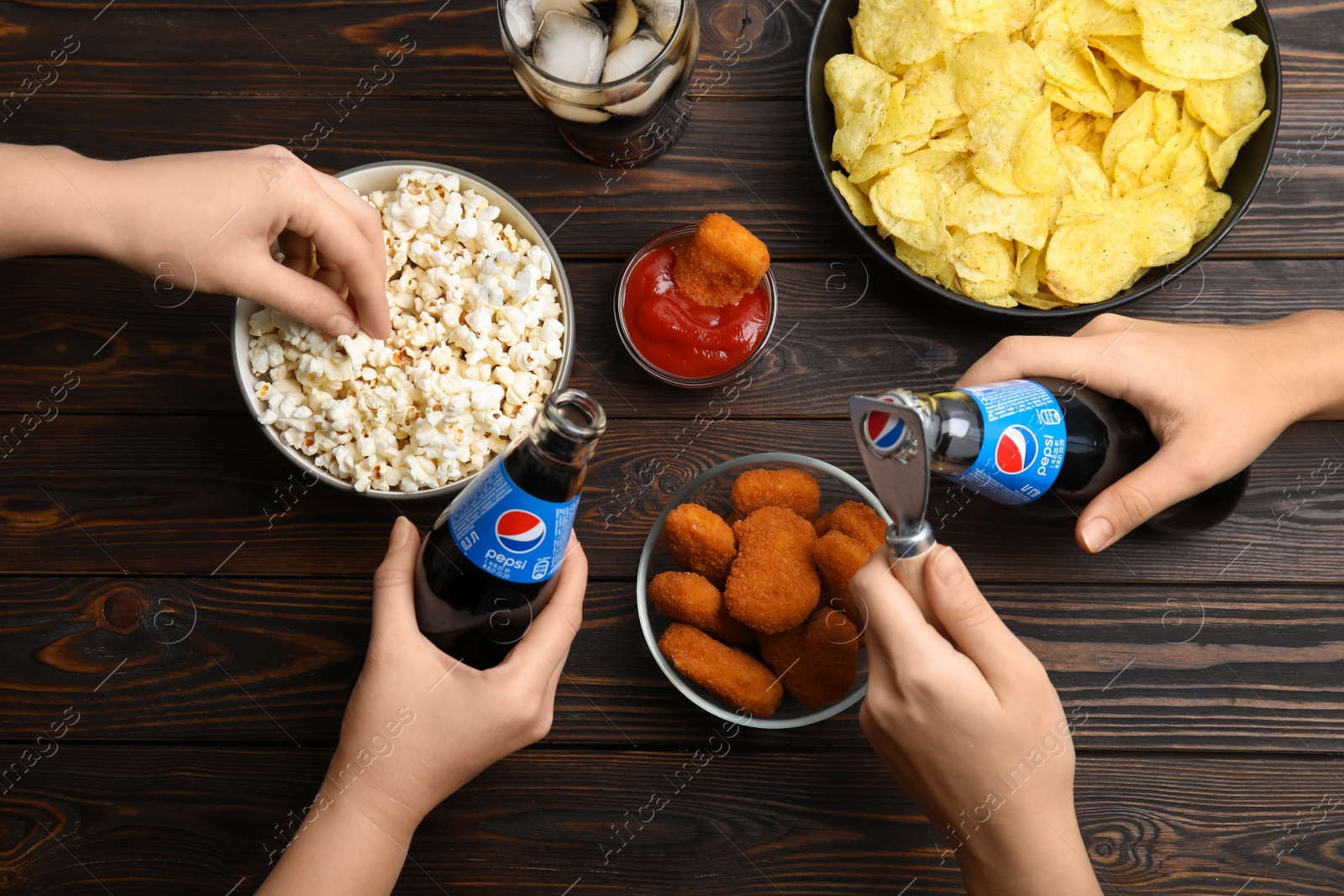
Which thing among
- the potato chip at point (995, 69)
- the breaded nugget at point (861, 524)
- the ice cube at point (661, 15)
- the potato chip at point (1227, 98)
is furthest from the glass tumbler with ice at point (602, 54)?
the potato chip at point (1227, 98)

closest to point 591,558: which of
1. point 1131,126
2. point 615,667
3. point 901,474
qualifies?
point 615,667

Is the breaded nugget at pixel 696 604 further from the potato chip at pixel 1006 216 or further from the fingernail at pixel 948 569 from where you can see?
the potato chip at pixel 1006 216

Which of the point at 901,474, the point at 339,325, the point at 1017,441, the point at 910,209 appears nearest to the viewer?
the point at 901,474

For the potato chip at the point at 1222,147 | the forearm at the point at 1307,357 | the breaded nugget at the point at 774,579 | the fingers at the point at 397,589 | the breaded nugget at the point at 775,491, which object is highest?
the potato chip at the point at 1222,147

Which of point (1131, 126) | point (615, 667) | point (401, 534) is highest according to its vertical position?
point (1131, 126)

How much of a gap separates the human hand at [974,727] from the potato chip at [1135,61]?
88cm

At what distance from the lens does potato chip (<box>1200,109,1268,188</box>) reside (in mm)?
1392

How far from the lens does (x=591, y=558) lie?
59.9 inches

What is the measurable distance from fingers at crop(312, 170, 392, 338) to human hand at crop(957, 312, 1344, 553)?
2.88 ft

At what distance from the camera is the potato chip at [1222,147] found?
54.8 inches

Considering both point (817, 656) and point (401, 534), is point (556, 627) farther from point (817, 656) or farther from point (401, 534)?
point (817, 656)

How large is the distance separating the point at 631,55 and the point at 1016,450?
0.82 m

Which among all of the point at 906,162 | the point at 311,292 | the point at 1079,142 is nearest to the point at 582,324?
the point at 311,292

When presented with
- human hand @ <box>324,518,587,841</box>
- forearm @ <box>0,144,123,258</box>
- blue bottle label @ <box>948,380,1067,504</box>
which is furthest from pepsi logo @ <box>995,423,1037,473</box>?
forearm @ <box>0,144,123,258</box>
